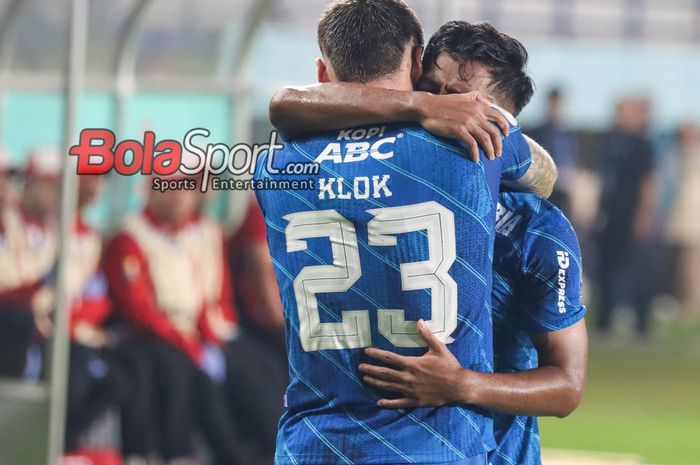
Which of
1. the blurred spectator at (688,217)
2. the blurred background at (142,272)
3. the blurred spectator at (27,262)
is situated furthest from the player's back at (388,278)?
the blurred spectator at (688,217)

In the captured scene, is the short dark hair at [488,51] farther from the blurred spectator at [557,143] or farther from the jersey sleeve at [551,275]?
the blurred spectator at [557,143]

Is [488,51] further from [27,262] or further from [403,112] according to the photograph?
[27,262]

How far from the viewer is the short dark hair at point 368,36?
246cm

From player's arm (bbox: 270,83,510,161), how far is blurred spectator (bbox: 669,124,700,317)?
46.0ft

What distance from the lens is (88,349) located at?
6035 millimetres

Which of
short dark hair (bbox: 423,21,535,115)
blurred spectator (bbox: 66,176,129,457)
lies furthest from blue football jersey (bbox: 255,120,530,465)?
blurred spectator (bbox: 66,176,129,457)

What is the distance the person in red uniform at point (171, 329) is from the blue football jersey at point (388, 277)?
377 centimetres

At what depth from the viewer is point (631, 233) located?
13.6 metres

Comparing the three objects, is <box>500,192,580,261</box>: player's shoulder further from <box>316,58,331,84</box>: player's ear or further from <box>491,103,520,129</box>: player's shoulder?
<box>316,58,331,84</box>: player's ear

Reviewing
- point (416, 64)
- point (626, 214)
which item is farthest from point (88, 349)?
point (626, 214)

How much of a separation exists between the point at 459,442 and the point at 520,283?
14.9 inches

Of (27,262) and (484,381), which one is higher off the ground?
(27,262)

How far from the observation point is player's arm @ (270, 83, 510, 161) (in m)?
2.38

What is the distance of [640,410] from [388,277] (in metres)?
7.06
